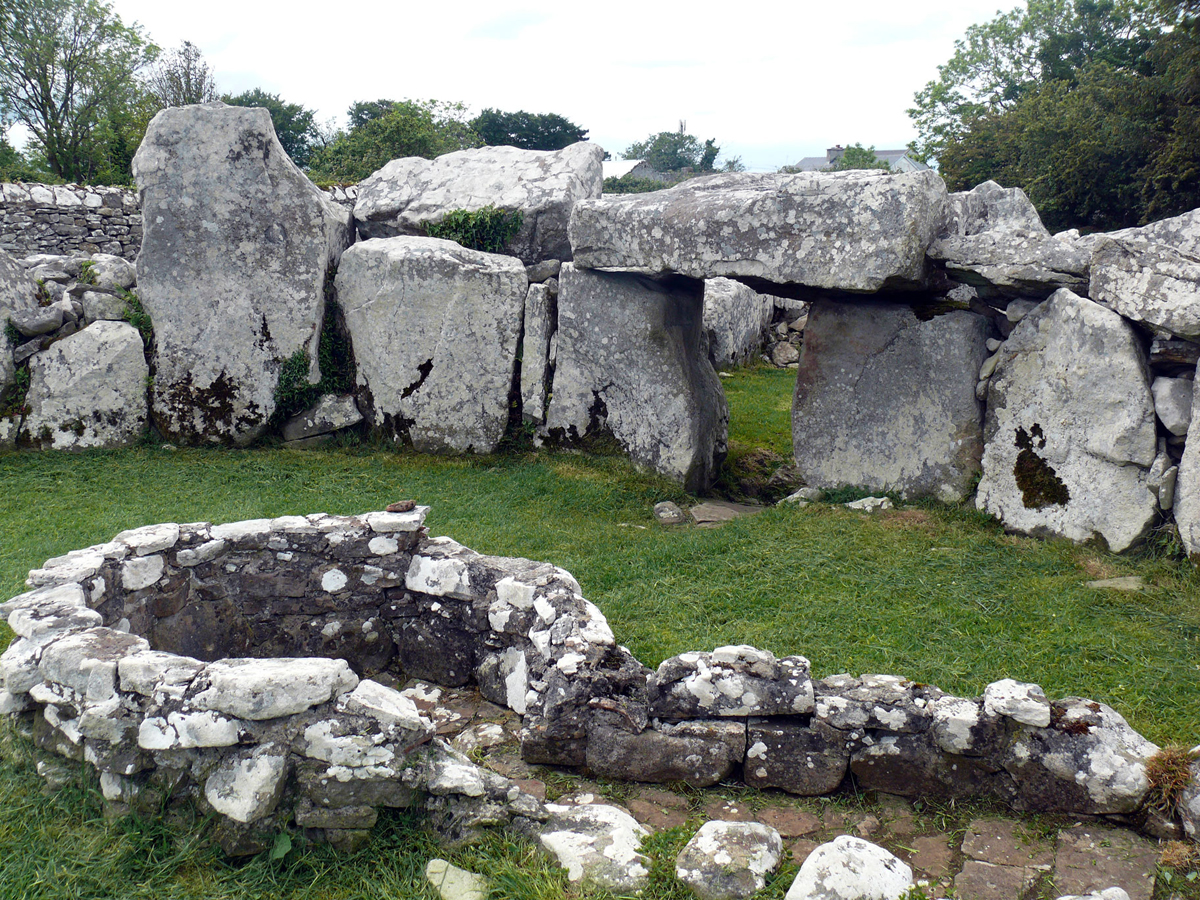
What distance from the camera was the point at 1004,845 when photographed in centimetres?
363

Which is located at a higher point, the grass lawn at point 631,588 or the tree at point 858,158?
the tree at point 858,158

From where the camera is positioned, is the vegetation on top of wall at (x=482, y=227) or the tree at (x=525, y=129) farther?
the tree at (x=525, y=129)

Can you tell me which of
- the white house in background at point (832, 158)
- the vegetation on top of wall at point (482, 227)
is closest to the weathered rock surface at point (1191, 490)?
the vegetation on top of wall at point (482, 227)

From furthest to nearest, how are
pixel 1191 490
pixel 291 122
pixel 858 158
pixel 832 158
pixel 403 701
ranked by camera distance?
pixel 832 158 < pixel 858 158 < pixel 291 122 < pixel 1191 490 < pixel 403 701

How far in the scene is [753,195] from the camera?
805cm

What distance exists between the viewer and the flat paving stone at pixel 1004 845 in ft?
11.6

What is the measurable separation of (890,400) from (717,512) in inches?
72.8

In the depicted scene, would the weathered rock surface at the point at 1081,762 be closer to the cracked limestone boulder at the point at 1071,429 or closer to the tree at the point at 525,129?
the cracked limestone boulder at the point at 1071,429

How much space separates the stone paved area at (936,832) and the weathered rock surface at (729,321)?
408 inches

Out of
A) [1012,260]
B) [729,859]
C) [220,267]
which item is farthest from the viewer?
[220,267]

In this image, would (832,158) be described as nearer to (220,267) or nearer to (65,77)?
(65,77)

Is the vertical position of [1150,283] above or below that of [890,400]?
above

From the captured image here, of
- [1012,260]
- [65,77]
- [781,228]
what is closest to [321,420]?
[781,228]

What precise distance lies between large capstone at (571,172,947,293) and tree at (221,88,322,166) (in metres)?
30.6
